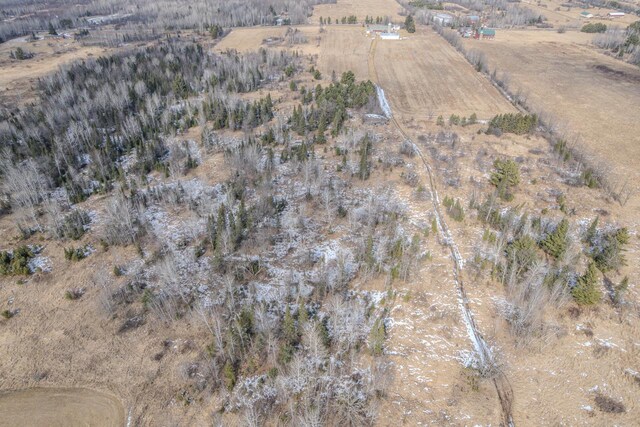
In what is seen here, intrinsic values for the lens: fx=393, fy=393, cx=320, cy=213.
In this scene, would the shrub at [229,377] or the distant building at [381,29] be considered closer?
the shrub at [229,377]

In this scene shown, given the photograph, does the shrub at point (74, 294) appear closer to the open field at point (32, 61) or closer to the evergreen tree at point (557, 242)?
A: the evergreen tree at point (557, 242)

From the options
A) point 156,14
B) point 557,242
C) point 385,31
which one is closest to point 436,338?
point 557,242

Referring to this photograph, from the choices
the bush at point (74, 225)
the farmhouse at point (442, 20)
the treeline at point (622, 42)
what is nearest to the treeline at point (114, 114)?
the bush at point (74, 225)

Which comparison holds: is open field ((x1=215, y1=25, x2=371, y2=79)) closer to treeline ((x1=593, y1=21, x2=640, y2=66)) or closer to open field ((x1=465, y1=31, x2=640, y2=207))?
open field ((x1=465, y1=31, x2=640, y2=207))

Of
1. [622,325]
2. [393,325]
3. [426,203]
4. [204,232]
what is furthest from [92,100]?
[622,325]

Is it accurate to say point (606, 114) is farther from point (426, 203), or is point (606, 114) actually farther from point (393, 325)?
point (393, 325)
